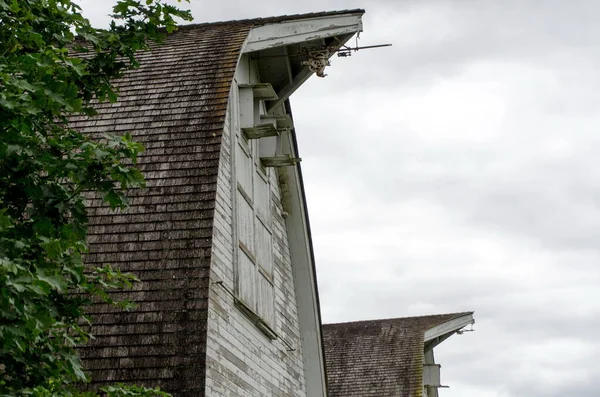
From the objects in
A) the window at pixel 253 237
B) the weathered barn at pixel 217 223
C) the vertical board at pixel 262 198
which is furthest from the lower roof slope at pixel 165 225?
the vertical board at pixel 262 198

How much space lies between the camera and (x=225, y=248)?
32.1ft

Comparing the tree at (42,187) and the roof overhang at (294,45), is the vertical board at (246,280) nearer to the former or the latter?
the roof overhang at (294,45)

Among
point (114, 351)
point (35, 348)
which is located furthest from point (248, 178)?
point (35, 348)

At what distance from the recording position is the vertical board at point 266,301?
11.0 meters

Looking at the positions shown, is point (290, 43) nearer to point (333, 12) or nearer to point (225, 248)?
point (333, 12)

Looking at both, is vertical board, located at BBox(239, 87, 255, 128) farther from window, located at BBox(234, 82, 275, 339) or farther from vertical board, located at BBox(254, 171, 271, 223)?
vertical board, located at BBox(254, 171, 271, 223)

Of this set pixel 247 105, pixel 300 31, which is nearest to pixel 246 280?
pixel 247 105

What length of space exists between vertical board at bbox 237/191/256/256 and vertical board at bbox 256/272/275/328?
50 centimetres

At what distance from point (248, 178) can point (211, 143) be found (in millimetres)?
1948

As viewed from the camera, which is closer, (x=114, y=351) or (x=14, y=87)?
(x=14, y=87)

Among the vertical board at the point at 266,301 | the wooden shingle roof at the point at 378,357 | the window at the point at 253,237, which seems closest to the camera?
the window at the point at 253,237

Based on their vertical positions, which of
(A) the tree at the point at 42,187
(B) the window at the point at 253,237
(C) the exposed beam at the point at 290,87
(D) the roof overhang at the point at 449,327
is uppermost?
(C) the exposed beam at the point at 290,87

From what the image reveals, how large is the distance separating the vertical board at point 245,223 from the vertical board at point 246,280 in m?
0.19

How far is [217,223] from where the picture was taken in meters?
9.58
